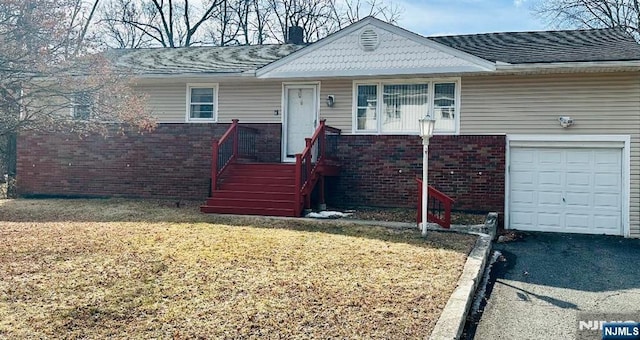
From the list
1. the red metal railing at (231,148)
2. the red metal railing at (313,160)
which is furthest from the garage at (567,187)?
the red metal railing at (231,148)

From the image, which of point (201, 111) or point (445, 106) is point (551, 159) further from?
point (201, 111)

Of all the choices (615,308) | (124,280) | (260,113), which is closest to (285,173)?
(260,113)

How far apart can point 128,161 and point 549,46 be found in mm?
10977

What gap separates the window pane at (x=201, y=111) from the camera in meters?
12.8

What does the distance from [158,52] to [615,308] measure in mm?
14471

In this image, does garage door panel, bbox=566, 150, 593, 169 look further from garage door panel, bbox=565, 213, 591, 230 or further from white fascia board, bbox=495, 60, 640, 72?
white fascia board, bbox=495, 60, 640, 72

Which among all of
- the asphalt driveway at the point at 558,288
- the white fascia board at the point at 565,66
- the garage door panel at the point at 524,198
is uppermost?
the white fascia board at the point at 565,66

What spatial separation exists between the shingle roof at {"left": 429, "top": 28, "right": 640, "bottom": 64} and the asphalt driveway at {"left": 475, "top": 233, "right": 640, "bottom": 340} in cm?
390

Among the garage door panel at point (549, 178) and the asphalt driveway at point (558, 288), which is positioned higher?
the garage door panel at point (549, 178)

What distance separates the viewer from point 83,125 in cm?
1046

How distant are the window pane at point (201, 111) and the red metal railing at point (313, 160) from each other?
3399mm

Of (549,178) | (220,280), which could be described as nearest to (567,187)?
(549,178)

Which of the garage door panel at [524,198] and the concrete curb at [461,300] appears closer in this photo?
the concrete curb at [461,300]

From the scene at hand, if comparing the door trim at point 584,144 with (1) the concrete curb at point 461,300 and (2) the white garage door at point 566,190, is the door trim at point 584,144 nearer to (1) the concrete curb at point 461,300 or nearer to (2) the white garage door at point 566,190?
(2) the white garage door at point 566,190
